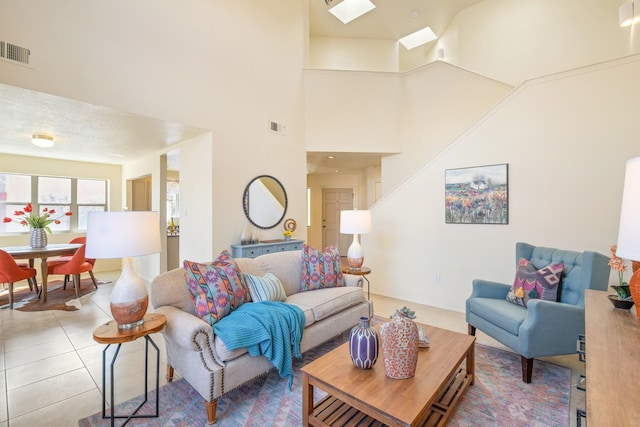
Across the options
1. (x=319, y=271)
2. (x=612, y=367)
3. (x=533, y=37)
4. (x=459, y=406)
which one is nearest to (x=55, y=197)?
(x=319, y=271)

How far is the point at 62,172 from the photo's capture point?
5820 mm

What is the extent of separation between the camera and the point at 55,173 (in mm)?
5734

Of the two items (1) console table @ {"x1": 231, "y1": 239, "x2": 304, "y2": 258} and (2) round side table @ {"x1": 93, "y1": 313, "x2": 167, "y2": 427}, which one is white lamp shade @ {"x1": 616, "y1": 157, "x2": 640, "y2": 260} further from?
(1) console table @ {"x1": 231, "y1": 239, "x2": 304, "y2": 258}

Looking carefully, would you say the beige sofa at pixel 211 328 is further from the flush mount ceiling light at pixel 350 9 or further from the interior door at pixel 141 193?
the flush mount ceiling light at pixel 350 9

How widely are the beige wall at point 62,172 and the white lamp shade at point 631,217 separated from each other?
308 inches

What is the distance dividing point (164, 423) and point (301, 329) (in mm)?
1051

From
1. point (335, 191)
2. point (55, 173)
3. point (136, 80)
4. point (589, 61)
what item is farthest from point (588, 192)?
point (55, 173)

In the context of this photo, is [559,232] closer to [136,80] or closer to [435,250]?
[435,250]

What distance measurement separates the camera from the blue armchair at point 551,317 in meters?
2.22

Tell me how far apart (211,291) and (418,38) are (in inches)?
301

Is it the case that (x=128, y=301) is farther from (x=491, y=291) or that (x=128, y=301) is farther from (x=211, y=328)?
(x=491, y=291)

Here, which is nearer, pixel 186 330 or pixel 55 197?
pixel 186 330

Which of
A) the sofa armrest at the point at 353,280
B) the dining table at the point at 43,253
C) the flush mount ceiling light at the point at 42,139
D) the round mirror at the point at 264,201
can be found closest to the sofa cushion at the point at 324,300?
the sofa armrest at the point at 353,280

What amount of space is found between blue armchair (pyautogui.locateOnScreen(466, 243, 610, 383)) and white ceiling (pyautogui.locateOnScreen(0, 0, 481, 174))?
151 inches
